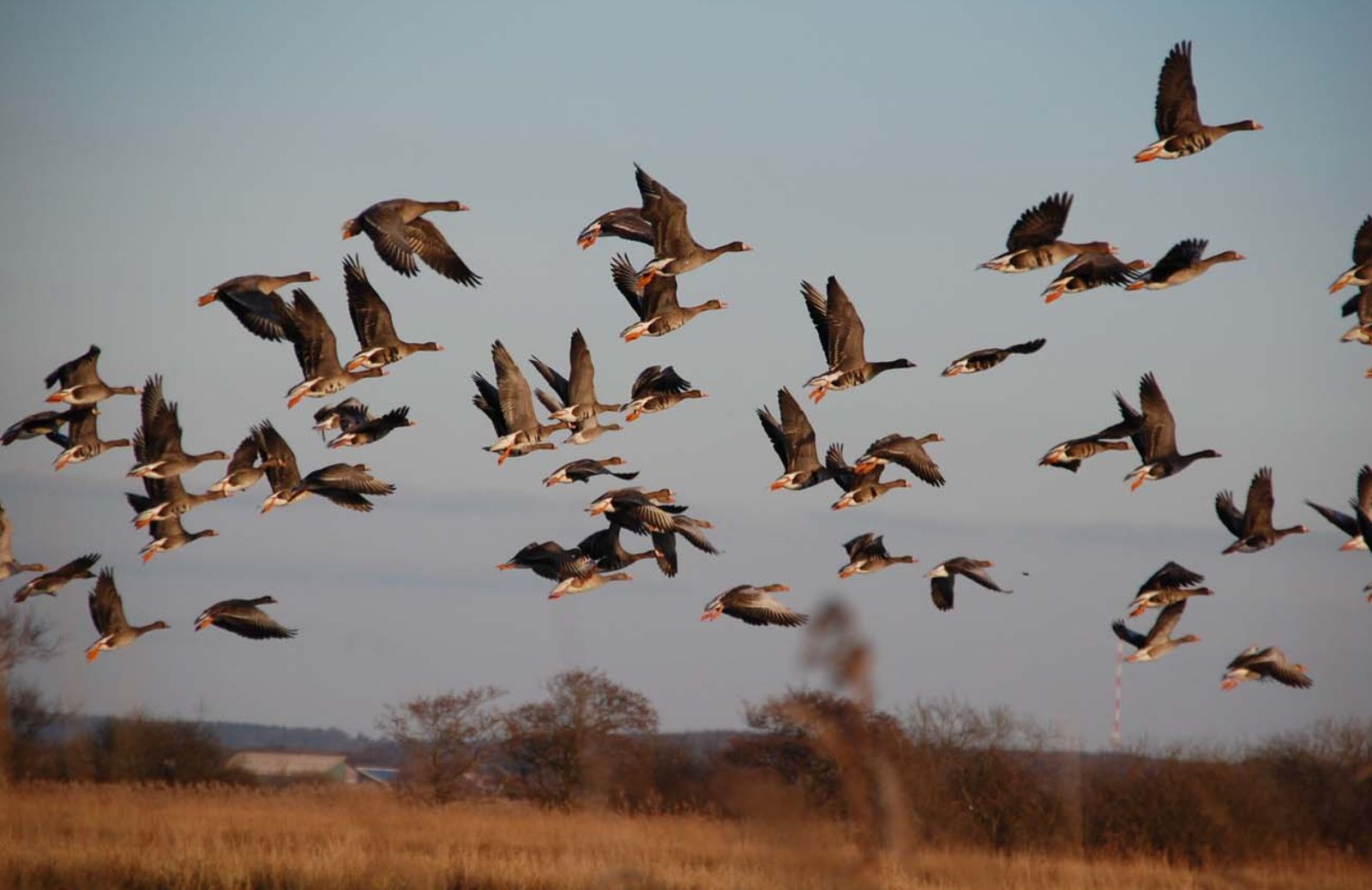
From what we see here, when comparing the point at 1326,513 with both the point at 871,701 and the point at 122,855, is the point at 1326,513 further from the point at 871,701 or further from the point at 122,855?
the point at 122,855

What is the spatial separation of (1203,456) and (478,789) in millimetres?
23282

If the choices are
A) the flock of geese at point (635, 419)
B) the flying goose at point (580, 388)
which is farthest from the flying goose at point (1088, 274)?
the flying goose at point (580, 388)

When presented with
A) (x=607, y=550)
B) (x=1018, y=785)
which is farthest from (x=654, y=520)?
(x=1018, y=785)

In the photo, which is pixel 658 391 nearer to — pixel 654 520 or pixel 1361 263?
pixel 654 520

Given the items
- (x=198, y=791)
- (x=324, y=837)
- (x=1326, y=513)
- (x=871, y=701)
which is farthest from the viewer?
(x=198, y=791)

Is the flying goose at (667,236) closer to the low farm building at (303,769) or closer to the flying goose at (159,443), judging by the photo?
the flying goose at (159,443)

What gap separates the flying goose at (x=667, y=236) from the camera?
699 inches

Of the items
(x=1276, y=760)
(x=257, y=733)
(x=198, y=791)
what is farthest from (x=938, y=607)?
(x=257, y=733)

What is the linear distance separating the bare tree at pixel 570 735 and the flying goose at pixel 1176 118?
22461 millimetres

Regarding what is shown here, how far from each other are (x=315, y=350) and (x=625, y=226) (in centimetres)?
381

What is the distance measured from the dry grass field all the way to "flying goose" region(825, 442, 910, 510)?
3.94 meters

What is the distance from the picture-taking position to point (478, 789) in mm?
37688

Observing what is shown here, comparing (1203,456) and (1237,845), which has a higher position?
(1203,456)

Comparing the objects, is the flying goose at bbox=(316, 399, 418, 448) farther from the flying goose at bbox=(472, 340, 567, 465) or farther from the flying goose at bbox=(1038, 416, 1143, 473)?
the flying goose at bbox=(1038, 416, 1143, 473)
